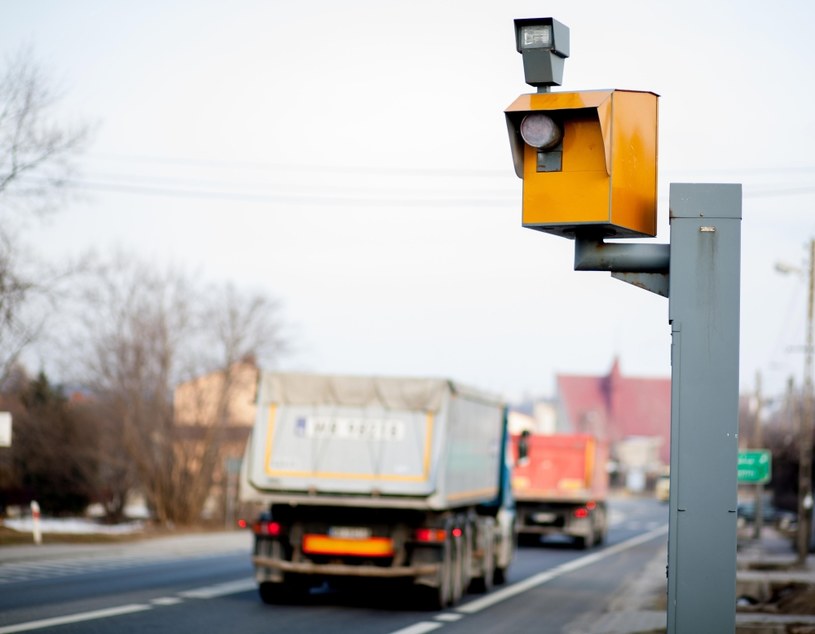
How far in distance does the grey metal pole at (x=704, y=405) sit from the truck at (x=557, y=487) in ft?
103

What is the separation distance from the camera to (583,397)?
15775 centimetres

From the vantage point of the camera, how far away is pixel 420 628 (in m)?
15.0

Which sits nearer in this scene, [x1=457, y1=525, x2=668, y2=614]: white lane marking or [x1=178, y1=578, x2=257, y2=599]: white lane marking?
[x1=178, y1=578, x2=257, y2=599]: white lane marking

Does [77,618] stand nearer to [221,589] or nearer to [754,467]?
[221,589]

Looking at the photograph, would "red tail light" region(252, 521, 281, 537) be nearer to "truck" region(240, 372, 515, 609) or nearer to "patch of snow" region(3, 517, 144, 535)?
"truck" region(240, 372, 515, 609)

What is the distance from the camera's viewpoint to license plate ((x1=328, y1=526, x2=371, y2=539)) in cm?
1705

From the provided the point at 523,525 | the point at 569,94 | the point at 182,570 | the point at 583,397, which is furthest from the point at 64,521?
the point at 583,397

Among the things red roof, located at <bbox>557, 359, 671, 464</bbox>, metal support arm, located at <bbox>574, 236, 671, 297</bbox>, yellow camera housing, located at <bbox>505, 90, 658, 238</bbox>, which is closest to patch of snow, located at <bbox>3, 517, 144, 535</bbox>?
metal support arm, located at <bbox>574, 236, 671, 297</bbox>

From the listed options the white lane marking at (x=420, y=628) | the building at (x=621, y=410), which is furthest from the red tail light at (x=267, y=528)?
the building at (x=621, y=410)

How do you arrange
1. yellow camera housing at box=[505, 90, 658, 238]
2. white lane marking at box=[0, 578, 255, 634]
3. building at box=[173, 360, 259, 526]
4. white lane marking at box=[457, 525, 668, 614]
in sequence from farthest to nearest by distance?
building at box=[173, 360, 259, 526]
white lane marking at box=[457, 525, 668, 614]
white lane marking at box=[0, 578, 255, 634]
yellow camera housing at box=[505, 90, 658, 238]

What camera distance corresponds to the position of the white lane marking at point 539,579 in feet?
61.0

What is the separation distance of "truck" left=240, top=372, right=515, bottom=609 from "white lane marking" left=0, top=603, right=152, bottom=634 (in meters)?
1.81

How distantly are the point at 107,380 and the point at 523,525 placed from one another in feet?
59.0

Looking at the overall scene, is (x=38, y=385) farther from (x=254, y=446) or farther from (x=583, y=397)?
(x=583, y=397)
